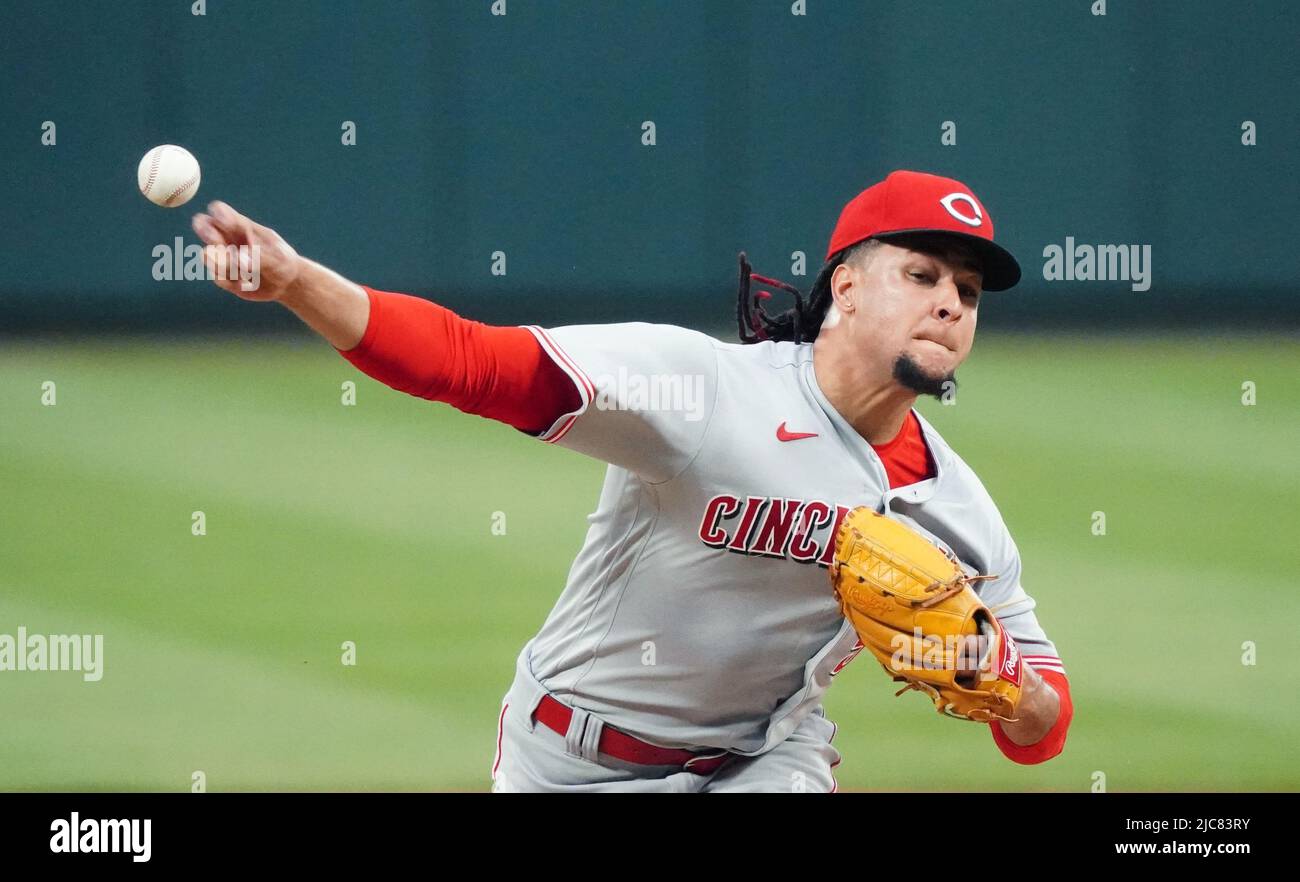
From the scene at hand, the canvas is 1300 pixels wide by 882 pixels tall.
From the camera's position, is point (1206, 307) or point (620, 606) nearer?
point (620, 606)

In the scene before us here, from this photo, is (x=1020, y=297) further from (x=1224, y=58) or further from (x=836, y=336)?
(x=836, y=336)

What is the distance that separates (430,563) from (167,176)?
93.3 inches

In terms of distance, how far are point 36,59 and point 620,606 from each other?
3.15 meters

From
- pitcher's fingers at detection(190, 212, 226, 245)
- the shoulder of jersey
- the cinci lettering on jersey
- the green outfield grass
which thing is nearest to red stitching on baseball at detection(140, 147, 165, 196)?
pitcher's fingers at detection(190, 212, 226, 245)

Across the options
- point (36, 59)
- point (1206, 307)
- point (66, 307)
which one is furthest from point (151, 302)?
point (1206, 307)

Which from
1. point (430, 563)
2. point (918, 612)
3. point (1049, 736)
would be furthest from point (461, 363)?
point (430, 563)

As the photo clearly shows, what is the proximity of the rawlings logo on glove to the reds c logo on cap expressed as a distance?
61 cm

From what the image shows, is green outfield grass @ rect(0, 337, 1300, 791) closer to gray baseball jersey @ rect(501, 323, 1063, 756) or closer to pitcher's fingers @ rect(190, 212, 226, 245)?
gray baseball jersey @ rect(501, 323, 1063, 756)

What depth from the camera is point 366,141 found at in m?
5.16

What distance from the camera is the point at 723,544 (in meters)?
2.84

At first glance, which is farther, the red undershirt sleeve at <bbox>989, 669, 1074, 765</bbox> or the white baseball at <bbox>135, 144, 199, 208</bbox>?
the red undershirt sleeve at <bbox>989, 669, 1074, 765</bbox>

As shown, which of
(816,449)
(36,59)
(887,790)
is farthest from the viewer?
(36,59)

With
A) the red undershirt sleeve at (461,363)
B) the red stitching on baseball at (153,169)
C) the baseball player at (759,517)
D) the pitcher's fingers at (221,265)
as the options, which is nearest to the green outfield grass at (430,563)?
the baseball player at (759,517)

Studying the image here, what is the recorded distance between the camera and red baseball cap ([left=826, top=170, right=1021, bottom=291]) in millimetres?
2930
